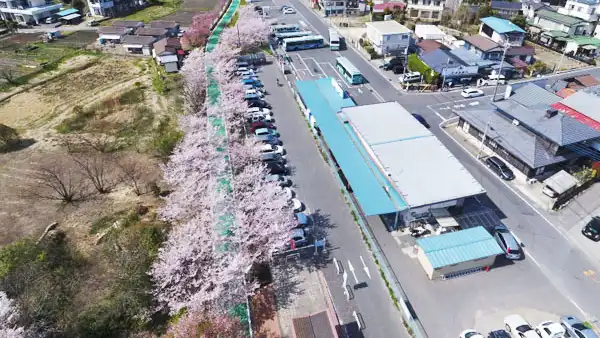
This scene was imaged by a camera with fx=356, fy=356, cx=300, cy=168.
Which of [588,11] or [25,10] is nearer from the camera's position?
[588,11]

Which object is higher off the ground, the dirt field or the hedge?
the hedge

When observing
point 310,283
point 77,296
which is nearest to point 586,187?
point 310,283

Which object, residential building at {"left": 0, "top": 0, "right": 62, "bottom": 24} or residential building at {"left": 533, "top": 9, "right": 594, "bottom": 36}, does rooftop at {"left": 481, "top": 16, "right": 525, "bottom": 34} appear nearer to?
residential building at {"left": 533, "top": 9, "right": 594, "bottom": 36}

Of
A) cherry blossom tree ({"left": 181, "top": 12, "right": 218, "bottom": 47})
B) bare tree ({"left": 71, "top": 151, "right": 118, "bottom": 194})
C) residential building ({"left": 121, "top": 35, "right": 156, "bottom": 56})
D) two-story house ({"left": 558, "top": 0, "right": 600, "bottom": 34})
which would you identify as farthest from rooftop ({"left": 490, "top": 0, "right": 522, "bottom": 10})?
bare tree ({"left": 71, "top": 151, "right": 118, "bottom": 194})

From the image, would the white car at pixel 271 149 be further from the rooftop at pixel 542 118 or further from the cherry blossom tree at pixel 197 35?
the cherry blossom tree at pixel 197 35

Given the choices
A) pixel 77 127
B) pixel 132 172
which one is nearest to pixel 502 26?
pixel 132 172

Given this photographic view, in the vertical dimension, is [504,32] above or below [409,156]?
above

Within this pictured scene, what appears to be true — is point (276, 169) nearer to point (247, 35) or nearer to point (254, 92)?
Result: point (254, 92)
